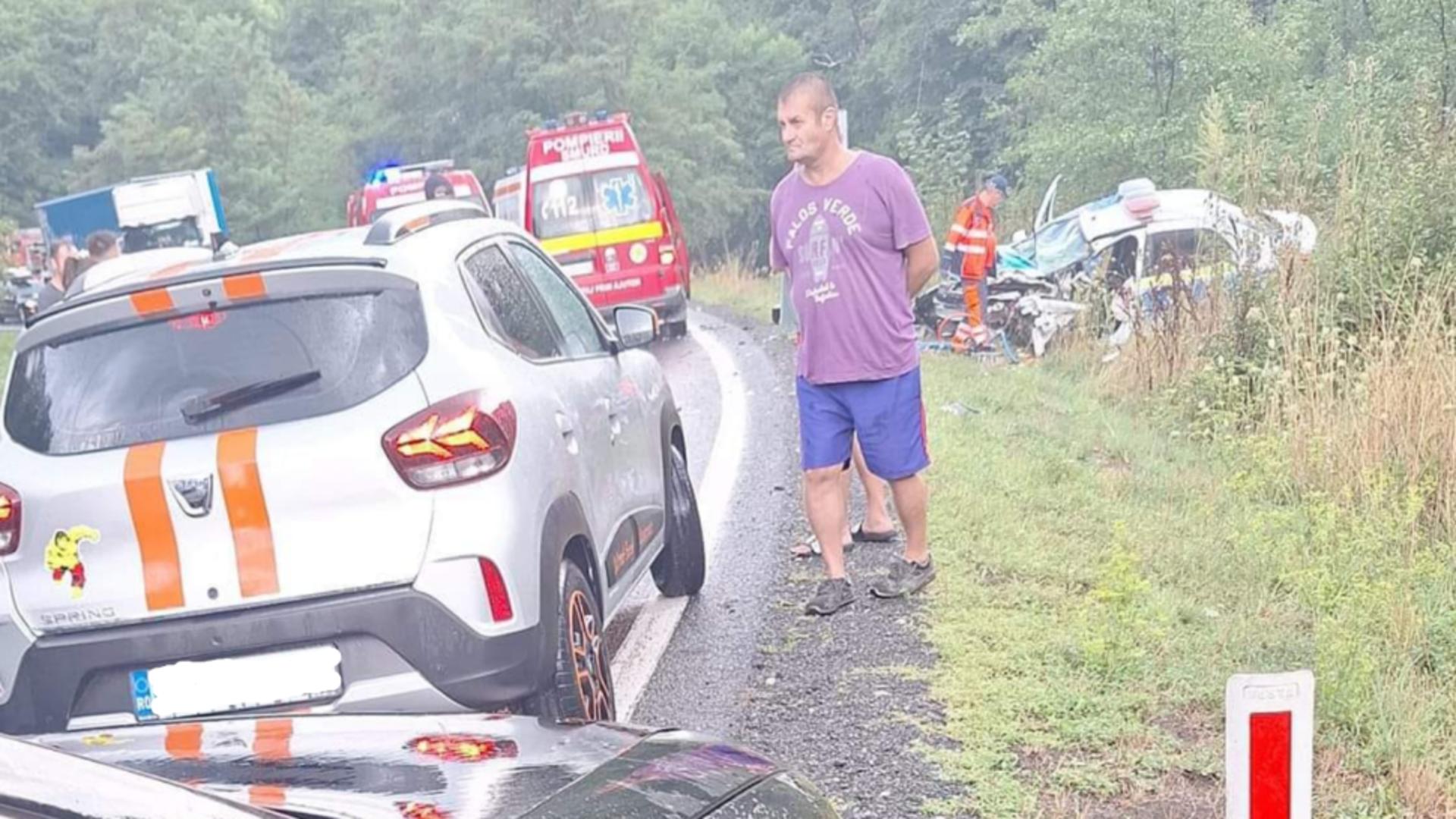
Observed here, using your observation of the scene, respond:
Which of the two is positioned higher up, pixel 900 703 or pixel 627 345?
pixel 627 345

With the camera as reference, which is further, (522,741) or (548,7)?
(548,7)

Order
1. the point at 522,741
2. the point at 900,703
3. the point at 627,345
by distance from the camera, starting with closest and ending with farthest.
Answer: the point at 522,741
the point at 900,703
the point at 627,345

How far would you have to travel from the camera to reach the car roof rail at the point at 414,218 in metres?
4.97

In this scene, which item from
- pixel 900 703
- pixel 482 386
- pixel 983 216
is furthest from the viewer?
pixel 983 216

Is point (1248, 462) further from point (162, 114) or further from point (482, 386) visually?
point (162, 114)

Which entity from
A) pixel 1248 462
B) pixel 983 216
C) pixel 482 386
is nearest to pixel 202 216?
pixel 983 216

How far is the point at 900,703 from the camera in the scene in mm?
5234

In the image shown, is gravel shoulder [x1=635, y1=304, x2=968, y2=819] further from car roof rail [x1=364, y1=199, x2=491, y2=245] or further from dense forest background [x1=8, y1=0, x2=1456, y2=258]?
dense forest background [x1=8, y1=0, x2=1456, y2=258]


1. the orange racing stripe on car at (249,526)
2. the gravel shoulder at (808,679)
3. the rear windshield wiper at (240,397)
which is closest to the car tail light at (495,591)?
the orange racing stripe on car at (249,526)

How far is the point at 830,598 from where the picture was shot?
6383 millimetres

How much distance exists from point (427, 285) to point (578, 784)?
7.44 ft

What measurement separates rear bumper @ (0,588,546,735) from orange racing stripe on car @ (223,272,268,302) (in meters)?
0.87

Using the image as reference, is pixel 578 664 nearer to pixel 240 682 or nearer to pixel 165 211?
pixel 240 682

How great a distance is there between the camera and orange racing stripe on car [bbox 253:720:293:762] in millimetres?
3006
